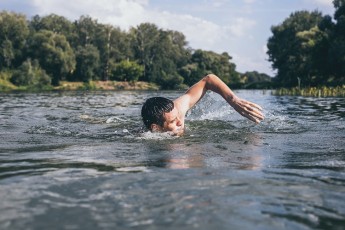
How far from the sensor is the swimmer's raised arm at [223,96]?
6441mm

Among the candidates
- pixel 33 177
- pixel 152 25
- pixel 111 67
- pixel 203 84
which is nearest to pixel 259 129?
pixel 203 84

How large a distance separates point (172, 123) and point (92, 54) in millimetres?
78815

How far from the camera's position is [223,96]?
A: 7.09 meters

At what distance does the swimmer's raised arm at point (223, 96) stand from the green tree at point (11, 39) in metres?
71.1

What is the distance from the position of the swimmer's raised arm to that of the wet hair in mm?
398

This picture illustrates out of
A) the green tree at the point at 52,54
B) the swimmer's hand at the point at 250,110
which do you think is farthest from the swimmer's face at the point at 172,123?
the green tree at the point at 52,54

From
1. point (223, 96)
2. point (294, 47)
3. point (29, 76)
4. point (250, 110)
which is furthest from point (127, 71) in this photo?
point (250, 110)

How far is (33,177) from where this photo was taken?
3752 mm

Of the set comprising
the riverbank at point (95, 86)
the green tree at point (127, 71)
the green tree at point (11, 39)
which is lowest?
the riverbank at point (95, 86)

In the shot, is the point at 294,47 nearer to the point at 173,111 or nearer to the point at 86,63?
the point at 86,63

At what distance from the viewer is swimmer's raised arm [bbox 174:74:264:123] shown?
644cm

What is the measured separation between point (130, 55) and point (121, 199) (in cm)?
9737

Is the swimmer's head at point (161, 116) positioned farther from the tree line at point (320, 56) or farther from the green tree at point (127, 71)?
the green tree at point (127, 71)

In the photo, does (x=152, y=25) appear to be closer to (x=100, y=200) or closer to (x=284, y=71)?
(x=284, y=71)
